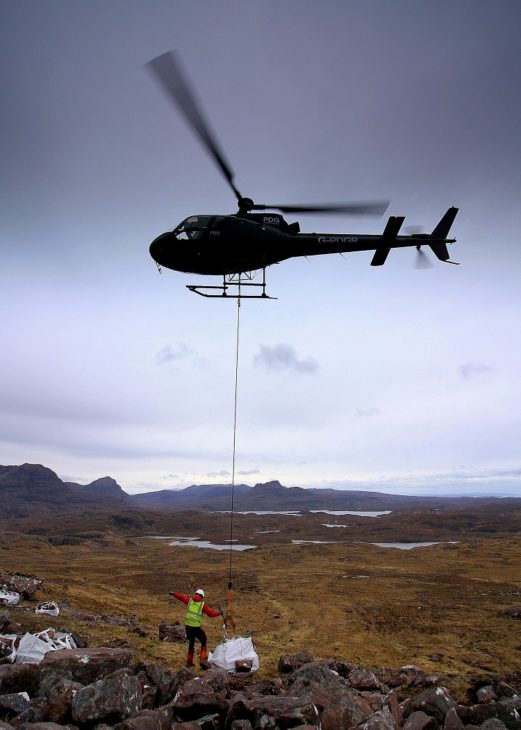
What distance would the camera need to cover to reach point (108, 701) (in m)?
5.67

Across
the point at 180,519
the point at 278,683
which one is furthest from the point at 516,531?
the point at 278,683

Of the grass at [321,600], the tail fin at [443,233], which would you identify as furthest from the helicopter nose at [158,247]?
the grass at [321,600]

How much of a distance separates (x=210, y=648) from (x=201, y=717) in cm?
614

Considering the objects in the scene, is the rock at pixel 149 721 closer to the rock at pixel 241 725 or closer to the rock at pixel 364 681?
the rock at pixel 241 725

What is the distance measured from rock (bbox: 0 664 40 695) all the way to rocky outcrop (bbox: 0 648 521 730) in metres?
0.01

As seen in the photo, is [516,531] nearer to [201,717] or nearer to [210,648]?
[210,648]

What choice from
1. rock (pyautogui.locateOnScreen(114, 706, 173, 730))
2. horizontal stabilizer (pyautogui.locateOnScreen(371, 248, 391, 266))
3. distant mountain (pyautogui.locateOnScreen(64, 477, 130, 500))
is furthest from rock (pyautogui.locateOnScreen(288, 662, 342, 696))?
distant mountain (pyautogui.locateOnScreen(64, 477, 130, 500))

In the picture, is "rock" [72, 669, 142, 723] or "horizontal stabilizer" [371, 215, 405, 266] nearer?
"rock" [72, 669, 142, 723]

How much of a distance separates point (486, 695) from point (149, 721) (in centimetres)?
567

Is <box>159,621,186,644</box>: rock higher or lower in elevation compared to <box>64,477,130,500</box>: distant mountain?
higher

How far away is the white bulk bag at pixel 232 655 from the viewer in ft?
28.1

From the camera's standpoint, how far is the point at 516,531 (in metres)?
56.8

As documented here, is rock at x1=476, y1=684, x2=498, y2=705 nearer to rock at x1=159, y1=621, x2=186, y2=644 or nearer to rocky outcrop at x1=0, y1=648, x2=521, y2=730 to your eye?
rocky outcrop at x1=0, y1=648, x2=521, y2=730

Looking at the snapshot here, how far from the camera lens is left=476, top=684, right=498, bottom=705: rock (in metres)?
7.32
